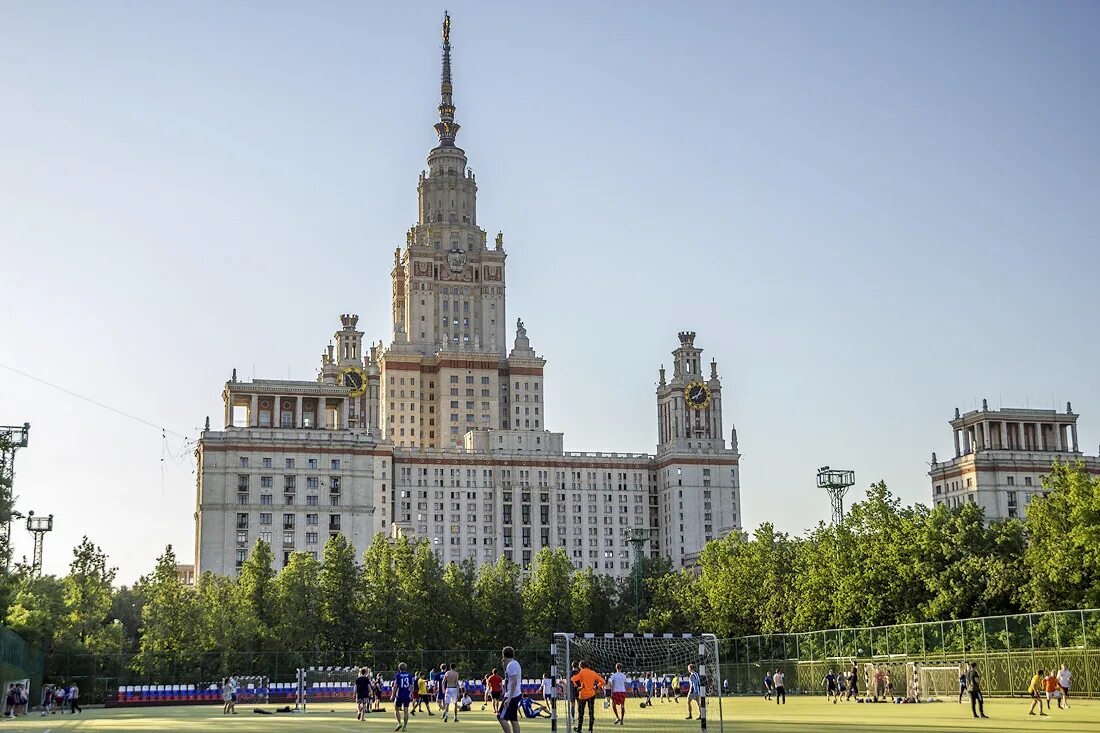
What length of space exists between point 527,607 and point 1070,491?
50363 mm

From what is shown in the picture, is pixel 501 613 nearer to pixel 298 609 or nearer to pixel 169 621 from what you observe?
pixel 298 609

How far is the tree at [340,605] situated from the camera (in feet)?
351

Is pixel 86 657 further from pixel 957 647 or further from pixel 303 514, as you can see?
pixel 303 514

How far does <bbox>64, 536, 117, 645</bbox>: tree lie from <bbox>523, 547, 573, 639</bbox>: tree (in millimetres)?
32214

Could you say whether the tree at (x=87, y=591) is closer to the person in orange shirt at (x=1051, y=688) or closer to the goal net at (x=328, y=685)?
the goal net at (x=328, y=685)

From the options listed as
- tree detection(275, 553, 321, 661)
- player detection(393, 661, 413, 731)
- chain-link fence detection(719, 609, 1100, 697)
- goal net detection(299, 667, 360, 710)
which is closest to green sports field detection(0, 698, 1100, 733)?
player detection(393, 661, 413, 731)

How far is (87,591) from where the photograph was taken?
99.8m

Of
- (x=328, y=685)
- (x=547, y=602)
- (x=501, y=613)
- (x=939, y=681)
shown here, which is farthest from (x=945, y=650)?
(x=547, y=602)

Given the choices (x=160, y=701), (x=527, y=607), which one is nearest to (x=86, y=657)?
(x=160, y=701)

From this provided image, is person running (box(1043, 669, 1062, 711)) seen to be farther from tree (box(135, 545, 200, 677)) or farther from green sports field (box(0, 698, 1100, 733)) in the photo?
tree (box(135, 545, 200, 677))

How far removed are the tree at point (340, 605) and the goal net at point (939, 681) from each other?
158 feet

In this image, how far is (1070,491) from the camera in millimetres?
75938

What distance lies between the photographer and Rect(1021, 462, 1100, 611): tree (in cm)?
7162

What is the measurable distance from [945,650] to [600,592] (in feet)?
171
